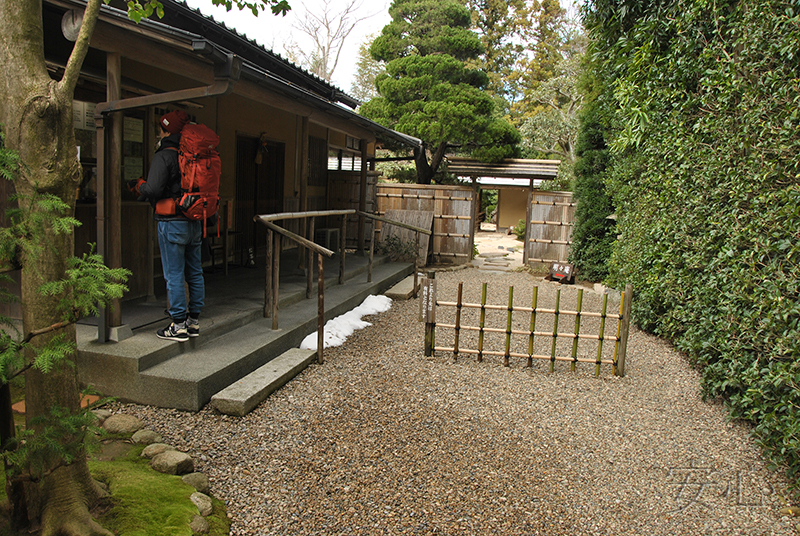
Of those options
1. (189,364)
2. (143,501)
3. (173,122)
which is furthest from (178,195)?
(143,501)

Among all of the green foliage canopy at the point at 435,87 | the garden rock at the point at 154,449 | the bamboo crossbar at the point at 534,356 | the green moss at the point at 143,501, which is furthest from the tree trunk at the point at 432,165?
the green moss at the point at 143,501

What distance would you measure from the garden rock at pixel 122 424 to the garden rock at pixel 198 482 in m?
0.78

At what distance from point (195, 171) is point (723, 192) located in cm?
457

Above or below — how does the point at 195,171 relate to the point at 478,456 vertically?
above

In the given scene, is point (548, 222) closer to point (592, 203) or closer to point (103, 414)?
point (592, 203)

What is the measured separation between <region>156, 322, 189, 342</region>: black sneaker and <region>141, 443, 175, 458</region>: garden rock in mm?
1143

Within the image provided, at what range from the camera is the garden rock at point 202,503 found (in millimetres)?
2908

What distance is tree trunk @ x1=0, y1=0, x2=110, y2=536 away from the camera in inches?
88.0

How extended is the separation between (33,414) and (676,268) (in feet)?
19.4

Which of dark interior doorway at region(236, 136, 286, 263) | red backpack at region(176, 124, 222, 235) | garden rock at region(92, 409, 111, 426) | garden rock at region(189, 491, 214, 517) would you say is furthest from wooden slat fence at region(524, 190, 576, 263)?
garden rock at region(189, 491, 214, 517)

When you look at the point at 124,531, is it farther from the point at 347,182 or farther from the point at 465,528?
the point at 347,182

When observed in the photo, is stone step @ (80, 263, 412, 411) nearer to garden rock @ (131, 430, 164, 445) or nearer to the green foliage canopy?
garden rock @ (131, 430, 164, 445)

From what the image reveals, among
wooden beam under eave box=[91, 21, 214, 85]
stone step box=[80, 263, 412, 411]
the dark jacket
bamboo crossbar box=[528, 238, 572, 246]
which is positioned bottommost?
stone step box=[80, 263, 412, 411]

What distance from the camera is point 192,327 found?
4.61 metres
